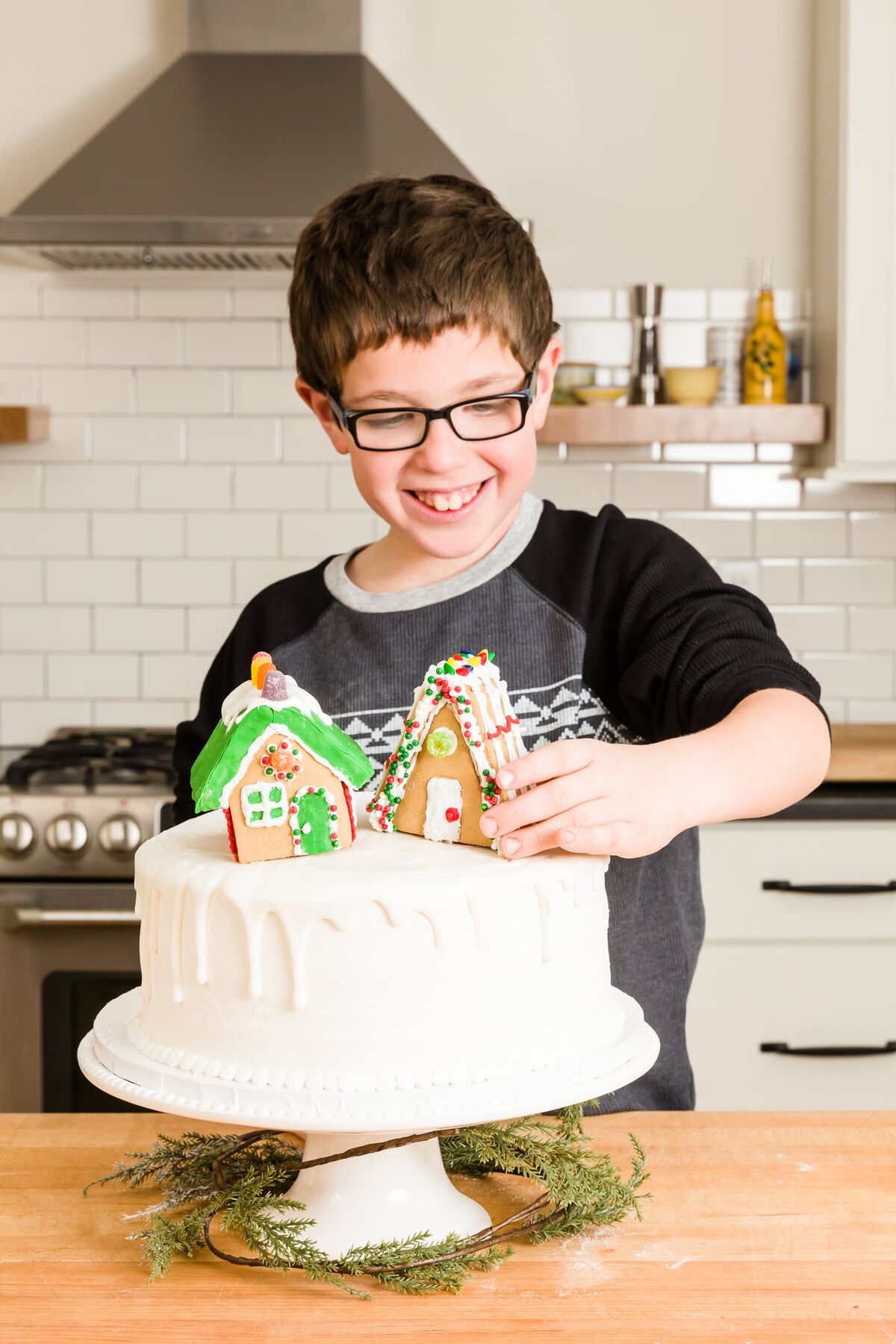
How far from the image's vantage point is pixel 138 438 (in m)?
2.81

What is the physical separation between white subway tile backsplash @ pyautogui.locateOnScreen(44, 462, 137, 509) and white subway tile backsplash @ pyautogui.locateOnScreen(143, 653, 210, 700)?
0.32 m

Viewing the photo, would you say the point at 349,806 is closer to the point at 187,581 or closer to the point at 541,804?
the point at 541,804

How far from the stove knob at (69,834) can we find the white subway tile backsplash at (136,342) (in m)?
1.01

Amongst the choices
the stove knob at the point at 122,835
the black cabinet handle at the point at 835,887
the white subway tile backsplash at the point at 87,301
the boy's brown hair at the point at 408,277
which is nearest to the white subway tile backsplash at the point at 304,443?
the white subway tile backsplash at the point at 87,301

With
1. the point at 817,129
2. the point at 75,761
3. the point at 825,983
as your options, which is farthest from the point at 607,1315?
the point at 817,129

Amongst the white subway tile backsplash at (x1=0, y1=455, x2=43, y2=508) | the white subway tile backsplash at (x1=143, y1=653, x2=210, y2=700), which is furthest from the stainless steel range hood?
the white subway tile backsplash at (x1=143, y1=653, x2=210, y2=700)

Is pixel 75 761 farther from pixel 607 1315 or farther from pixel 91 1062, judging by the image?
pixel 607 1315

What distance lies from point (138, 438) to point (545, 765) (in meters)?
2.14

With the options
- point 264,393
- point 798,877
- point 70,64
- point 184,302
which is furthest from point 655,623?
point 70,64

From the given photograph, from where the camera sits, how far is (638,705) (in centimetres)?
127

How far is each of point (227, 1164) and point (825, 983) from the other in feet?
5.20

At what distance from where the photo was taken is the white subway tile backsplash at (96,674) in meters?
2.86

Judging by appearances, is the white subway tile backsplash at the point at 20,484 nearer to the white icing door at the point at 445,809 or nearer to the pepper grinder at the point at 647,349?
the pepper grinder at the point at 647,349

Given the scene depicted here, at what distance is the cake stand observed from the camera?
798 millimetres
